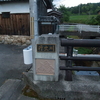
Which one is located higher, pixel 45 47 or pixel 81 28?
pixel 81 28

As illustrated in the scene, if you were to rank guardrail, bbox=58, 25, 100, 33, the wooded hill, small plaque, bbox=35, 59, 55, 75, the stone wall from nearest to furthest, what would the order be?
small plaque, bbox=35, 59, 55, 75 → the stone wall → guardrail, bbox=58, 25, 100, 33 → the wooded hill

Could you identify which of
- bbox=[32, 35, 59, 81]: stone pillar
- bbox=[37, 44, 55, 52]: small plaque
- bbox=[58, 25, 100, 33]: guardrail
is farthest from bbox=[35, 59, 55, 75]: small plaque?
bbox=[58, 25, 100, 33]: guardrail

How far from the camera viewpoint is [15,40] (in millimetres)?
9031

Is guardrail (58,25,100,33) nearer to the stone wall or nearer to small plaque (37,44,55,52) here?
the stone wall

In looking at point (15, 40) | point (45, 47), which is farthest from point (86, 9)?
point (45, 47)

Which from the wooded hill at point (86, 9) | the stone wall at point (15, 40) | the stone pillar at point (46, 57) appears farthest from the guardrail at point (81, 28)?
the wooded hill at point (86, 9)

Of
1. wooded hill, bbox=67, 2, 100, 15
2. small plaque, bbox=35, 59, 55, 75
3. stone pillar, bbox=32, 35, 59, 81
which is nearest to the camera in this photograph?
stone pillar, bbox=32, 35, 59, 81

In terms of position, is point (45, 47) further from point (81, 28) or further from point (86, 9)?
point (86, 9)

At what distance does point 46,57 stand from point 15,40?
725 cm

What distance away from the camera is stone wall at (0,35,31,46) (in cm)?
880

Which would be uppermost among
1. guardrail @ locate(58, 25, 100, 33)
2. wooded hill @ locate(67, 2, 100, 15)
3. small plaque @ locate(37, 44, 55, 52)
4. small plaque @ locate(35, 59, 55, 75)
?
wooded hill @ locate(67, 2, 100, 15)

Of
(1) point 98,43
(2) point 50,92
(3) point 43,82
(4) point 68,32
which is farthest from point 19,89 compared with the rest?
(4) point 68,32

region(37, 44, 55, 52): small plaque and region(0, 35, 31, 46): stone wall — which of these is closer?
region(37, 44, 55, 52): small plaque

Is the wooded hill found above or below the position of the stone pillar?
above
